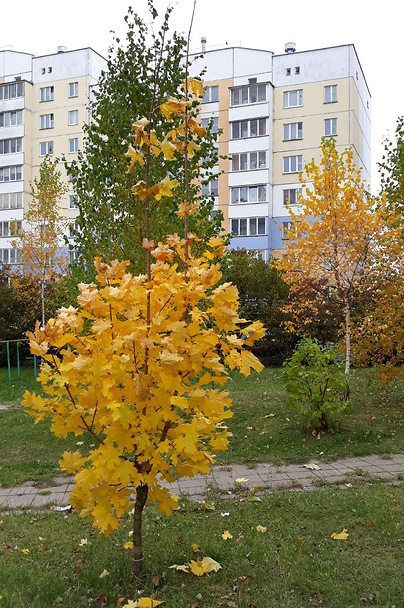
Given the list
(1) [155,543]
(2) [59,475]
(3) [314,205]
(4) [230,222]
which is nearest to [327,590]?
(1) [155,543]

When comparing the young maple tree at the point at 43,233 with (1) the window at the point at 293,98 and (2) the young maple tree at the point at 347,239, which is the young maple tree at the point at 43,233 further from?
(1) the window at the point at 293,98

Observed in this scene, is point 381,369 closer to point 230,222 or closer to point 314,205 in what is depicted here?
point 314,205

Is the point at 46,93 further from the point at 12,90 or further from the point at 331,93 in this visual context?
the point at 331,93

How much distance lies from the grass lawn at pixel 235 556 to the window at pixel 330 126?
30956 millimetres

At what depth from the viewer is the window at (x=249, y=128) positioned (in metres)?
33.0

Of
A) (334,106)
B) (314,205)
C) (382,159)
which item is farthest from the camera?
(334,106)

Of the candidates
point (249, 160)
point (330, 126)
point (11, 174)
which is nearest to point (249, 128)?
point (249, 160)

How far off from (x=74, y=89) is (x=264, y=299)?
2709 centimetres

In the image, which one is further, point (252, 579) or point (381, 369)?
point (381, 369)

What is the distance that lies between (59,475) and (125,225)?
10.2 feet

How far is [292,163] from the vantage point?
32.9m

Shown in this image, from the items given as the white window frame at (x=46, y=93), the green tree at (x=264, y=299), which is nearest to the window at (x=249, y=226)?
the green tree at (x=264, y=299)

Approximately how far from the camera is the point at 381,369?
29.3 feet

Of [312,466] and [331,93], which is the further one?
[331,93]
